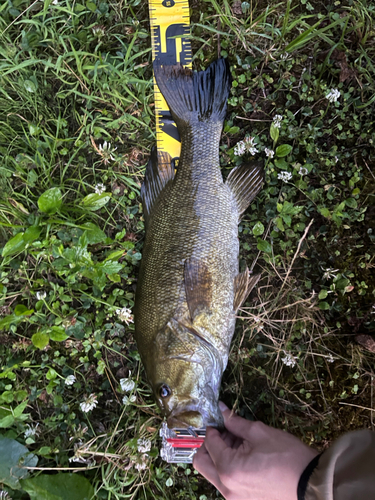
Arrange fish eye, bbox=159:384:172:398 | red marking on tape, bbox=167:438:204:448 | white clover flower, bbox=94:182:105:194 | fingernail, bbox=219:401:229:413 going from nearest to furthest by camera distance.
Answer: fish eye, bbox=159:384:172:398, red marking on tape, bbox=167:438:204:448, fingernail, bbox=219:401:229:413, white clover flower, bbox=94:182:105:194

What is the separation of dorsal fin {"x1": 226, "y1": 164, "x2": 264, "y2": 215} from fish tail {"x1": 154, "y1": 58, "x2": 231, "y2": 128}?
46cm

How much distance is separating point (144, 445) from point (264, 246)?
199cm

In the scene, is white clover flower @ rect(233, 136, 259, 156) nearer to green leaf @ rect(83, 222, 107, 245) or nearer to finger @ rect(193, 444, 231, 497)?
green leaf @ rect(83, 222, 107, 245)

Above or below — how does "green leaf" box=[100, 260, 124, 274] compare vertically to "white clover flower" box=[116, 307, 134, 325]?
above

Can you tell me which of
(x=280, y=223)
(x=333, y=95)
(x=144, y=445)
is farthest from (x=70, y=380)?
(x=333, y=95)

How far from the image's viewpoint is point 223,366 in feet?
7.70

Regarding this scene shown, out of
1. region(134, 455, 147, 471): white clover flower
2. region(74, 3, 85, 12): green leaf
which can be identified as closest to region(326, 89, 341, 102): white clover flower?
region(74, 3, 85, 12): green leaf

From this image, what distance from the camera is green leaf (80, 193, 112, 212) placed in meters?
2.75

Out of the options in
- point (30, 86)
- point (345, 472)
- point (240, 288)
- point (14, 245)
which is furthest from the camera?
point (30, 86)

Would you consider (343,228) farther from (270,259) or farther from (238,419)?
(238,419)

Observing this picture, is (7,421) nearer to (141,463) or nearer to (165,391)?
(141,463)

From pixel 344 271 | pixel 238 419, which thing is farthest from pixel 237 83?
pixel 238 419

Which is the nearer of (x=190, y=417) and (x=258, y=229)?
(x=190, y=417)

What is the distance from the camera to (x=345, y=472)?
1.72 m
